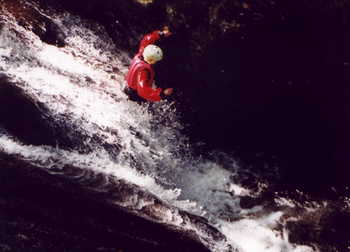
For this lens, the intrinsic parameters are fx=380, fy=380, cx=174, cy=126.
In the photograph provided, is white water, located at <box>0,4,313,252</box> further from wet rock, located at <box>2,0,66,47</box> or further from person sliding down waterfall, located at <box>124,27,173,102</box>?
person sliding down waterfall, located at <box>124,27,173,102</box>

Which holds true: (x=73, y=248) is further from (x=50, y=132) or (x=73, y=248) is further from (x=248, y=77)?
(x=248, y=77)

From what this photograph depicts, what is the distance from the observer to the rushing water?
5164 mm

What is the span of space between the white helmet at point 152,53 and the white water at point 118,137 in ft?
2.80

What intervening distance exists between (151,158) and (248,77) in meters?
1.89

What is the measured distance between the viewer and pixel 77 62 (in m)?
5.94

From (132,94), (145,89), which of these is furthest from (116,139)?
(145,89)

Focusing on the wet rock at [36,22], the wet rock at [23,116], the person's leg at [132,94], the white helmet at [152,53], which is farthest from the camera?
the person's leg at [132,94]

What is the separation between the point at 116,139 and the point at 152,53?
138 centimetres

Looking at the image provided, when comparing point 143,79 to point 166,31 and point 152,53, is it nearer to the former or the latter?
point 152,53

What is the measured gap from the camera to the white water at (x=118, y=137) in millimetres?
5180

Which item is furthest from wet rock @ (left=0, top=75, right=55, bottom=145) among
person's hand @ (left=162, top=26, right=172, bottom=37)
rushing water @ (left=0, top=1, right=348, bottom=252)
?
person's hand @ (left=162, top=26, right=172, bottom=37)

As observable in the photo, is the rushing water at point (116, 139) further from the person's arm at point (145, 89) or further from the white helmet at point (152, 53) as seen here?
the white helmet at point (152, 53)

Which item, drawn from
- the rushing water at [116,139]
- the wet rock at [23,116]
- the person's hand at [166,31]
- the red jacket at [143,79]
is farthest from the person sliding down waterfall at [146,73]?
the wet rock at [23,116]

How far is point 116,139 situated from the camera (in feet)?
18.7
